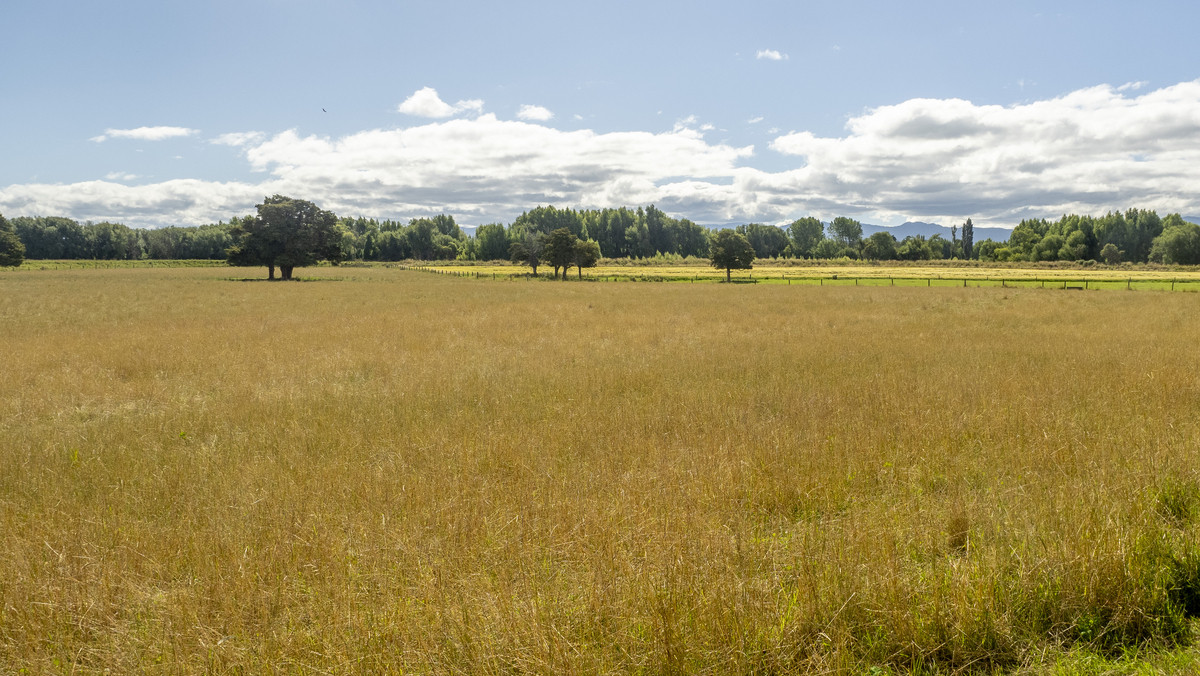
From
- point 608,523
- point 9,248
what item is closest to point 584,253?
point 608,523

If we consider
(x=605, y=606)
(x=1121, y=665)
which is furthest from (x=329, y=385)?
(x=1121, y=665)

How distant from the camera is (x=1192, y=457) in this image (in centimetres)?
671

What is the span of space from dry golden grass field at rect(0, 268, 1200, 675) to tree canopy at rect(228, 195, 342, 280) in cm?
6572

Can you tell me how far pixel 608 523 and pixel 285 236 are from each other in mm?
78161

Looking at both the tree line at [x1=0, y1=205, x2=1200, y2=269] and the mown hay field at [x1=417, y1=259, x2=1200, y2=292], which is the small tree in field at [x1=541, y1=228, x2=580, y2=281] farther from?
the tree line at [x1=0, y1=205, x2=1200, y2=269]

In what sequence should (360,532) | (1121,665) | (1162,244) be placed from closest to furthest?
(1121,665) → (360,532) → (1162,244)

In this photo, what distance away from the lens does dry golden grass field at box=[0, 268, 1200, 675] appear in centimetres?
396

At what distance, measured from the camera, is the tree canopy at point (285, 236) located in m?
71.9

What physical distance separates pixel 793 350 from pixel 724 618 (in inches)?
547

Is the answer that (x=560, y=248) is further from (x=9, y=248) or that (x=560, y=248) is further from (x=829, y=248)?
(x=829, y=248)

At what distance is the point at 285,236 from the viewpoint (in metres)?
72.4

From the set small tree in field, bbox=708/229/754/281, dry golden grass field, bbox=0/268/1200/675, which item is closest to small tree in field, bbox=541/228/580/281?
small tree in field, bbox=708/229/754/281

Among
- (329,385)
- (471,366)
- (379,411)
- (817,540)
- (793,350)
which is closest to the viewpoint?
(817,540)

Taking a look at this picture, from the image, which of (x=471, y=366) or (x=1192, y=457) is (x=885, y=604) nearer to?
(x=1192, y=457)
